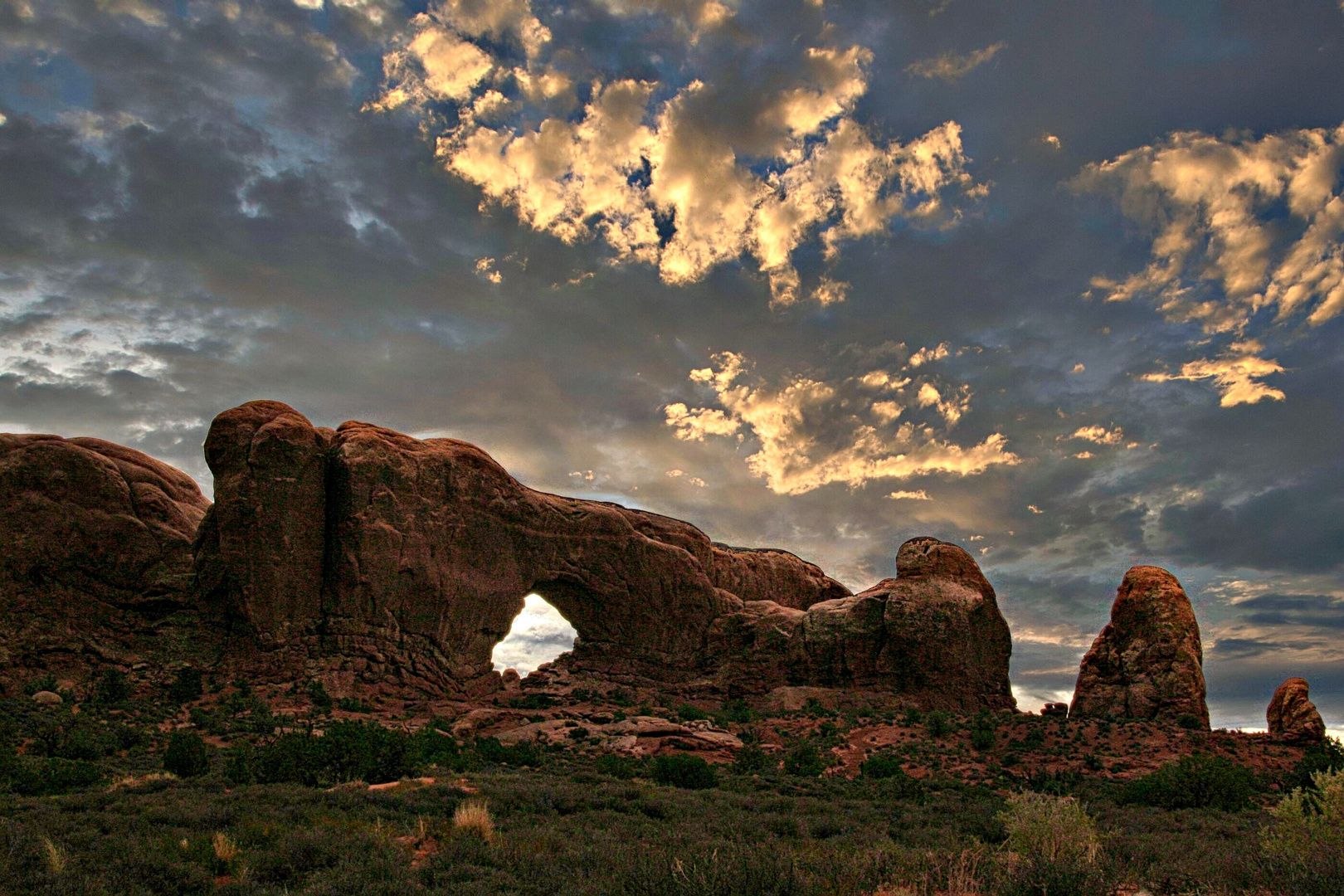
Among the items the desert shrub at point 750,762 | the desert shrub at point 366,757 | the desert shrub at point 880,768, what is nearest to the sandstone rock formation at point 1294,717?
the desert shrub at point 880,768

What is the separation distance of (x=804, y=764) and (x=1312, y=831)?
1993 cm

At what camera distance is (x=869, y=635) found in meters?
49.1

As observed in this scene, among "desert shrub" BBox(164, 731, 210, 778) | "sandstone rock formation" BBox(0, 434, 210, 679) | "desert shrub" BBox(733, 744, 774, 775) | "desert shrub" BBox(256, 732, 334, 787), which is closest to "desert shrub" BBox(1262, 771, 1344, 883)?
"desert shrub" BBox(733, 744, 774, 775)

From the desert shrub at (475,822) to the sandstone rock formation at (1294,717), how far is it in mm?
38667

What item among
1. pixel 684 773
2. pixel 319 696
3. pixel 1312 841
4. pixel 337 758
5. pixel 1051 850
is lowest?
pixel 684 773

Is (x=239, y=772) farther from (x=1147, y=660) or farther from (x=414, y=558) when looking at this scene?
(x=1147, y=660)

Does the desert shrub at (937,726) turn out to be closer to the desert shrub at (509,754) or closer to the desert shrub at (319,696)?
the desert shrub at (509,754)

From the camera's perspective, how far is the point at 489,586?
44.1 meters

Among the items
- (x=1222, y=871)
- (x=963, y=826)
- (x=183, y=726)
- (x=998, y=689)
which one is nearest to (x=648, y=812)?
(x=963, y=826)

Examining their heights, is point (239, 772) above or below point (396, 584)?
below

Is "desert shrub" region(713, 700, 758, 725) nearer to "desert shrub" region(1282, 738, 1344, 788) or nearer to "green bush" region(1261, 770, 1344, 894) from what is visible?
"desert shrub" region(1282, 738, 1344, 788)

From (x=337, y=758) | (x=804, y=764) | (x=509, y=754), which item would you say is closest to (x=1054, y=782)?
(x=804, y=764)

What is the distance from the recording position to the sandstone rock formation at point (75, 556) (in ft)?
112

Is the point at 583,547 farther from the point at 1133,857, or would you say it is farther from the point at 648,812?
the point at 1133,857
